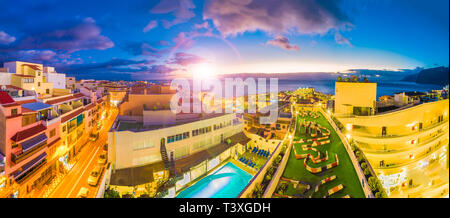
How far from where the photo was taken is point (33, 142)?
591 centimetres

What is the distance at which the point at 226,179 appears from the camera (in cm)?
670

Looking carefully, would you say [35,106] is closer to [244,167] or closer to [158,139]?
[158,139]

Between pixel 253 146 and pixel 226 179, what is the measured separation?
11.0ft

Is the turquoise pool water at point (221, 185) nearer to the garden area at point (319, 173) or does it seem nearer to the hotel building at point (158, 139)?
the hotel building at point (158, 139)

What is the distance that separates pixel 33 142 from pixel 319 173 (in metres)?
9.51

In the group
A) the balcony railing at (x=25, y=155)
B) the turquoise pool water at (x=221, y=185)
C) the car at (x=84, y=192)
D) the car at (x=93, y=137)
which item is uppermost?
the balcony railing at (x=25, y=155)

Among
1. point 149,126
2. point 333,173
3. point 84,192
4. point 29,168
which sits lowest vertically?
point 84,192

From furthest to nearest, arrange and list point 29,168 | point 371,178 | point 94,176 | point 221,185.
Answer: point 94,176
point 221,185
point 29,168
point 371,178

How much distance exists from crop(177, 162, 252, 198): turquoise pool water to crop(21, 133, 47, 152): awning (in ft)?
17.8

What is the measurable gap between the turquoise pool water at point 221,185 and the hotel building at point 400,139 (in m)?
5.73

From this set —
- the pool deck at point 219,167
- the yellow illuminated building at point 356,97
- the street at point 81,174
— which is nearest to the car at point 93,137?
the street at point 81,174

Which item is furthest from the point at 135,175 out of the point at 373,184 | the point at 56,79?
the point at 56,79

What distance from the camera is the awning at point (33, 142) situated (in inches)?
216
